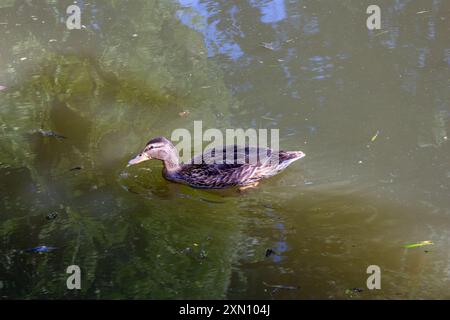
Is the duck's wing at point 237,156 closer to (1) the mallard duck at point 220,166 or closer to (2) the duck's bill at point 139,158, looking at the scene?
(1) the mallard duck at point 220,166

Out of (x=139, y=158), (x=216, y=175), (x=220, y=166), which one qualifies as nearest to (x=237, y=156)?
(x=220, y=166)

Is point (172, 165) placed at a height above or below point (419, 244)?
above

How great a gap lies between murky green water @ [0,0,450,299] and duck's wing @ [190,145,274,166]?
335 millimetres

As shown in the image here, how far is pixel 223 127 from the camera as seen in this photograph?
851 centimetres

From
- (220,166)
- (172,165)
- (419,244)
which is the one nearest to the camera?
(419,244)

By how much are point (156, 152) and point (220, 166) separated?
857 millimetres

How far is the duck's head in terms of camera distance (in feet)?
25.5

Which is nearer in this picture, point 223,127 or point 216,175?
point 216,175

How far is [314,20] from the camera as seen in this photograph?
10992mm

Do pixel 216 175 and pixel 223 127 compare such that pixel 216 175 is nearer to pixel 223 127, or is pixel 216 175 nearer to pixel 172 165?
pixel 172 165

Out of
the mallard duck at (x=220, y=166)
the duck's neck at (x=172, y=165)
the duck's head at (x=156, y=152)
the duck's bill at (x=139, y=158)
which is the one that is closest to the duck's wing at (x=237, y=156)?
the mallard duck at (x=220, y=166)

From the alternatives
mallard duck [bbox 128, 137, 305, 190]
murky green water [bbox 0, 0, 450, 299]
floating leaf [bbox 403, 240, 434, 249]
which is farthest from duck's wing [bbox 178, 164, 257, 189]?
floating leaf [bbox 403, 240, 434, 249]

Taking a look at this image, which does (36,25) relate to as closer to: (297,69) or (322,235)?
(297,69)
